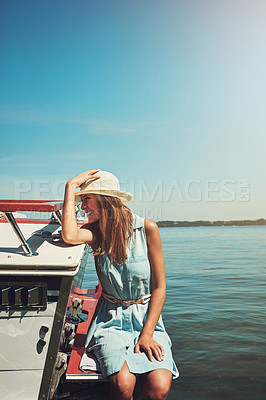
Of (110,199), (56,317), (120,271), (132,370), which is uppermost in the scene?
(110,199)

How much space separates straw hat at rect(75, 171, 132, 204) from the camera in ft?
7.88

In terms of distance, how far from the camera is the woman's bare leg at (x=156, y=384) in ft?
6.67

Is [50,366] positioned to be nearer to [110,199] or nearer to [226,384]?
[110,199]

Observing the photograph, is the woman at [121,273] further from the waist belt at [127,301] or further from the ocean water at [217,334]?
the ocean water at [217,334]

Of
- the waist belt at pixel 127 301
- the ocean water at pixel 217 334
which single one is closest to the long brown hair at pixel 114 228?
the waist belt at pixel 127 301

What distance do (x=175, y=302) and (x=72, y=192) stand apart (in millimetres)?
5463

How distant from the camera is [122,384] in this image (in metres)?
2.04

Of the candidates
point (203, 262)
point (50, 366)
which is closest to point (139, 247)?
point (50, 366)

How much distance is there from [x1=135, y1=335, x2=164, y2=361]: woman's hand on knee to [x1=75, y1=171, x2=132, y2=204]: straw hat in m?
0.93

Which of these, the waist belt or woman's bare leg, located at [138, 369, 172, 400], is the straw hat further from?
woman's bare leg, located at [138, 369, 172, 400]

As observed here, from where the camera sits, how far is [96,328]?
7.77ft

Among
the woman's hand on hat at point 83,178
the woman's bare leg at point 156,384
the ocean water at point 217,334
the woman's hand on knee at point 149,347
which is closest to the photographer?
the woman's bare leg at point 156,384

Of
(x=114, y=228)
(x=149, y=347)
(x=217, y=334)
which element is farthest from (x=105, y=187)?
(x=217, y=334)

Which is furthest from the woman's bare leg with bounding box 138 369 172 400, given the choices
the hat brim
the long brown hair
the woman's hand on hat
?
the woman's hand on hat
